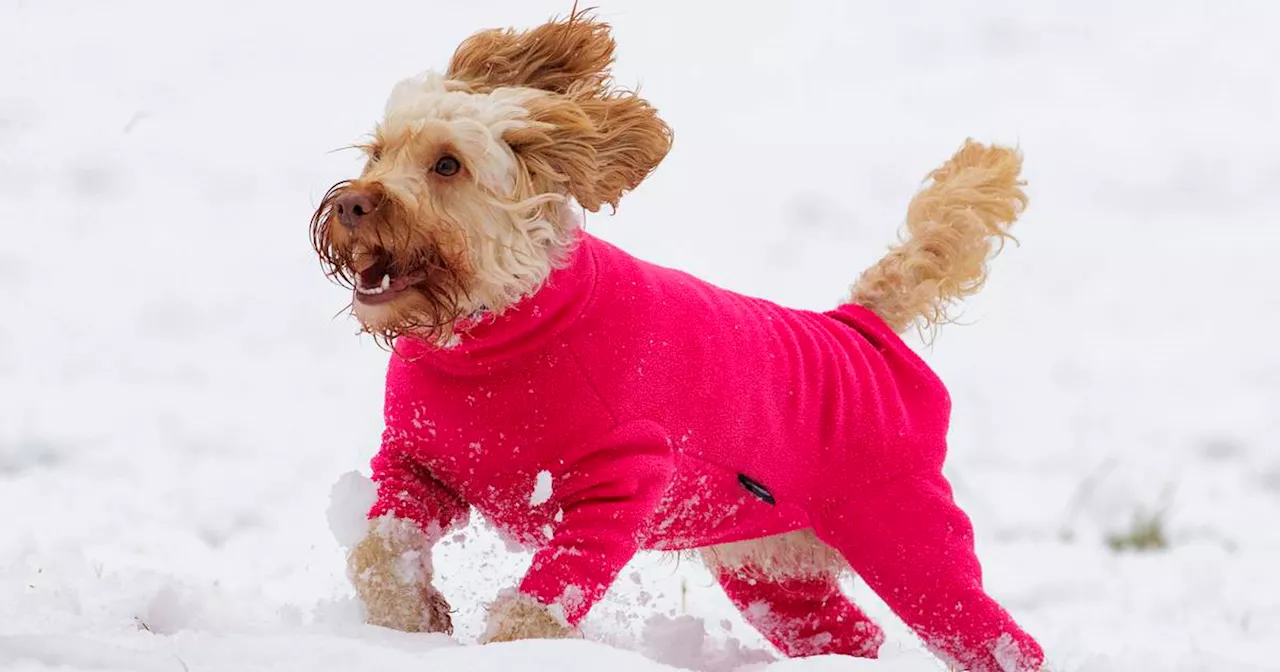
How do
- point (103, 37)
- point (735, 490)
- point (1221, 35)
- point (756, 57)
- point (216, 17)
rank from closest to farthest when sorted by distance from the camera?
1. point (735, 490)
2. point (103, 37)
3. point (216, 17)
4. point (756, 57)
5. point (1221, 35)

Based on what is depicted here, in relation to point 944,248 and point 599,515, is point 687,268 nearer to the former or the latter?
point 944,248

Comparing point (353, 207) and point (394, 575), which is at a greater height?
point (353, 207)

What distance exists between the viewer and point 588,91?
3074mm

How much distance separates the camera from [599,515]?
278 centimetres

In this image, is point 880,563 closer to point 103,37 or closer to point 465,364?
point 465,364

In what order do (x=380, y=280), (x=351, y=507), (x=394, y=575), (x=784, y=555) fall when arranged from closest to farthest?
(x=380, y=280), (x=394, y=575), (x=351, y=507), (x=784, y=555)

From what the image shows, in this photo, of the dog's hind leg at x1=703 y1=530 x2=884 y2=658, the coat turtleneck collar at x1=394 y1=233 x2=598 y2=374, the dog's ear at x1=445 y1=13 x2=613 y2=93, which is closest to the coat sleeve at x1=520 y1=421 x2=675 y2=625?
the coat turtleneck collar at x1=394 y1=233 x2=598 y2=374

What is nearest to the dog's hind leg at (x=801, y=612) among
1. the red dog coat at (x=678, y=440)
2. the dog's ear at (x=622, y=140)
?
the red dog coat at (x=678, y=440)

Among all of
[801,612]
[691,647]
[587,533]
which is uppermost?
[801,612]

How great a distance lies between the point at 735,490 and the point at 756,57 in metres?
6.99

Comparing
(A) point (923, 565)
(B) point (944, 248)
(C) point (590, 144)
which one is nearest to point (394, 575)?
(C) point (590, 144)

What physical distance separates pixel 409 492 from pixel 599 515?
0.46 m

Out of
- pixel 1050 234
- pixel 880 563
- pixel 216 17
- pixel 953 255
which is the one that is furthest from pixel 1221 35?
pixel 880 563

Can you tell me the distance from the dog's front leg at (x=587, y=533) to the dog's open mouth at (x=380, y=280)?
0.46 metres
